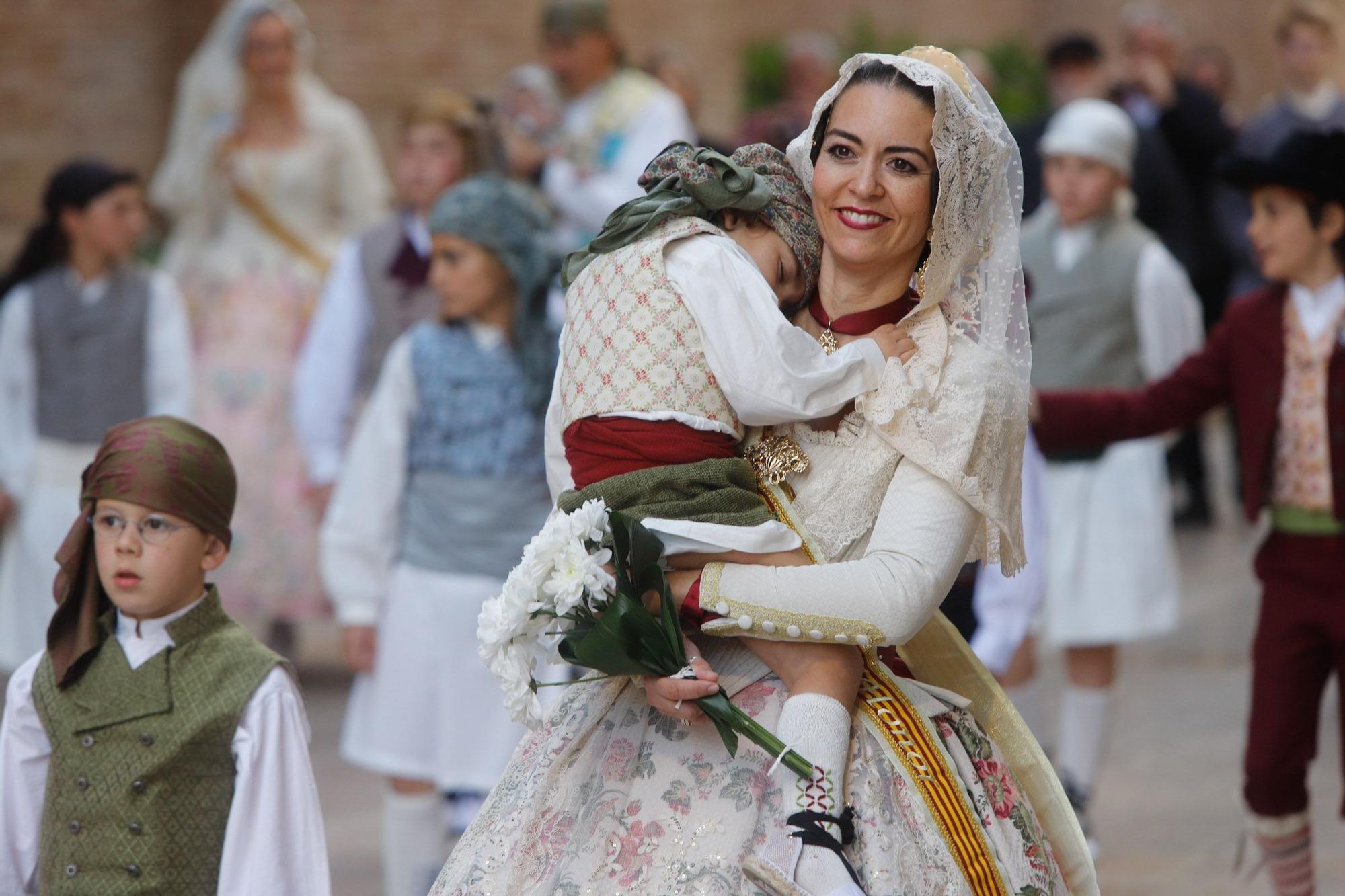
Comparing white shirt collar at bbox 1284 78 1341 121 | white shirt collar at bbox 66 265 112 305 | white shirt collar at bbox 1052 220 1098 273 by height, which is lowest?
white shirt collar at bbox 66 265 112 305

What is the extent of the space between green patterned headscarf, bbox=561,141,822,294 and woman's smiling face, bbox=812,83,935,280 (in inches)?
3.0

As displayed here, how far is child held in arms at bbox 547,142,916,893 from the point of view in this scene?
9.49ft

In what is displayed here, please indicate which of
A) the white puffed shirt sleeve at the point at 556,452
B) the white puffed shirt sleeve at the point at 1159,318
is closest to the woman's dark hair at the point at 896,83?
the white puffed shirt sleeve at the point at 556,452

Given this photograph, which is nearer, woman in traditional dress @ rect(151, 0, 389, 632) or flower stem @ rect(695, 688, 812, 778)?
flower stem @ rect(695, 688, 812, 778)

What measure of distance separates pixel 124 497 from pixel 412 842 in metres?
2.19

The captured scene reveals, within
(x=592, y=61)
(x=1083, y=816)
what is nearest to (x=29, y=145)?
(x=592, y=61)

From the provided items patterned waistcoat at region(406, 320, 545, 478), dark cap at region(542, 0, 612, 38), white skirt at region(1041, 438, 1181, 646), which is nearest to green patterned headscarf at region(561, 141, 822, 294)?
patterned waistcoat at region(406, 320, 545, 478)

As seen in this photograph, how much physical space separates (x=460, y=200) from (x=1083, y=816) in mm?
2682

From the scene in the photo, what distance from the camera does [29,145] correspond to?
489 inches

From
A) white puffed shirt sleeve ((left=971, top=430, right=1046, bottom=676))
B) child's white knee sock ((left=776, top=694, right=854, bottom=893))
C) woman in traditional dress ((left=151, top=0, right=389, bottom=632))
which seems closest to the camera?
child's white knee sock ((left=776, top=694, right=854, bottom=893))

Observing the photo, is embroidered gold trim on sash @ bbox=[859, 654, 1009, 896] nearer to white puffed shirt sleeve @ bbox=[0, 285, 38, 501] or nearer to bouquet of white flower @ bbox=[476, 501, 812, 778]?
bouquet of white flower @ bbox=[476, 501, 812, 778]

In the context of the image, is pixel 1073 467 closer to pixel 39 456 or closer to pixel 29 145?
pixel 39 456

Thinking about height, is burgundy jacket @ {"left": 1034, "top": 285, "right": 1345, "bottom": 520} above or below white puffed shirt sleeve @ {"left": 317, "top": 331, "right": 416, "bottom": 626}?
above

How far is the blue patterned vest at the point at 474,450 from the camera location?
5.25 metres
